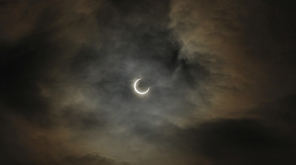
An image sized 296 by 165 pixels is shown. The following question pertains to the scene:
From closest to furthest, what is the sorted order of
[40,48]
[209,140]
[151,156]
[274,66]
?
[274,66]
[40,48]
[209,140]
[151,156]

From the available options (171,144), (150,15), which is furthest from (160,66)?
(171,144)

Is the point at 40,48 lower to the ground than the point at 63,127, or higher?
higher

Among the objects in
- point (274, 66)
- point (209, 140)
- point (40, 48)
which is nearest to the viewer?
point (274, 66)

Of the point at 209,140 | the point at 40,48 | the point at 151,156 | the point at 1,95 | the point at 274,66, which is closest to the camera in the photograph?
the point at 274,66

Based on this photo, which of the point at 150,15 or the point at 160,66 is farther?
the point at 160,66

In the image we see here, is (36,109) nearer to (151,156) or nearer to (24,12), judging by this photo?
(24,12)

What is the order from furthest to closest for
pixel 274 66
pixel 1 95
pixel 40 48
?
pixel 1 95 → pixel 40 48 → pixel 274 66

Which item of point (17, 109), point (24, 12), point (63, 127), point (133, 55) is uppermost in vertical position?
point (24, 12)

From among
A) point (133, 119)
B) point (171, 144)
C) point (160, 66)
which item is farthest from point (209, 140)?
point (160, 66)

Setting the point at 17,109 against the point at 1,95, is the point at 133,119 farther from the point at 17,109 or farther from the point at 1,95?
the point at 1,95
